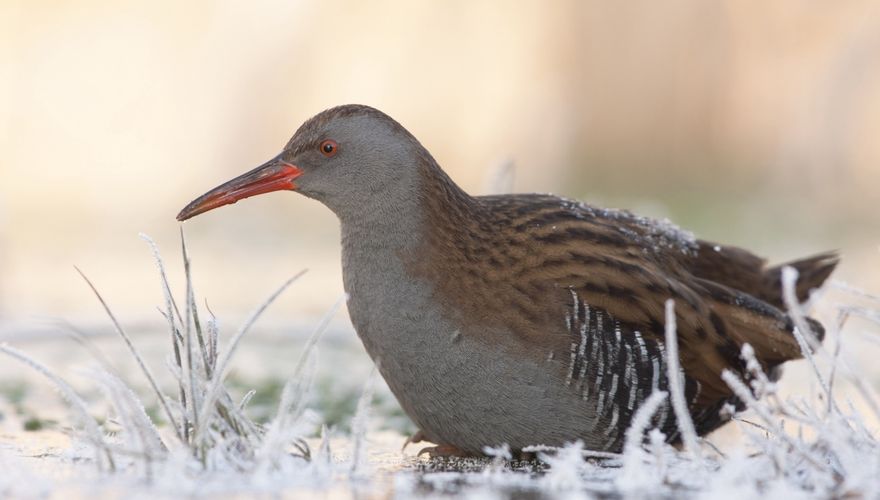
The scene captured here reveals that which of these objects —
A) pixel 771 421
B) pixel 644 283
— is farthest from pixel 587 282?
pixel 771 421

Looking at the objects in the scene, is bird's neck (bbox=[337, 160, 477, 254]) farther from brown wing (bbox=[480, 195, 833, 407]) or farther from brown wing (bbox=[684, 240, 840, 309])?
brown wing (bbox=[684, 240, 840, 309])

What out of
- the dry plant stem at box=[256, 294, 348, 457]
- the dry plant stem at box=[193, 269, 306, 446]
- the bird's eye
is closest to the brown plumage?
the bird's eye

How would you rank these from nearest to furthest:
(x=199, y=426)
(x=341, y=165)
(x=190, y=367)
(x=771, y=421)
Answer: (x=771, y=421) → (x=199, y=426) → (x=190, y=367) → (x=341, y=165)

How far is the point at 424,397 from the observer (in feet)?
11.8

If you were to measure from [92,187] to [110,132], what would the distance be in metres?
0.96

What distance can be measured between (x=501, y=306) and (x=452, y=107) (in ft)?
27.9

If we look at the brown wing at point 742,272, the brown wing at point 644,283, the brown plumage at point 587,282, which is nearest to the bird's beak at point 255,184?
the brown plumage at point 587,282

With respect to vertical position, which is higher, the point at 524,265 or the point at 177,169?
the point at 177,169

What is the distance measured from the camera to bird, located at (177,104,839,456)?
357cm

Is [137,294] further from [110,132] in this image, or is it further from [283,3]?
[110,132]

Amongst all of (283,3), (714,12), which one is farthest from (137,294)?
(714,12)

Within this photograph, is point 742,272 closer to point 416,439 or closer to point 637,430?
point 416,439

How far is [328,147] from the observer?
3.88 meters

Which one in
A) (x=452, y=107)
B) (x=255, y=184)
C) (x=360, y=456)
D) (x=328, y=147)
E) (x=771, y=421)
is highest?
(x=452, y=107)
